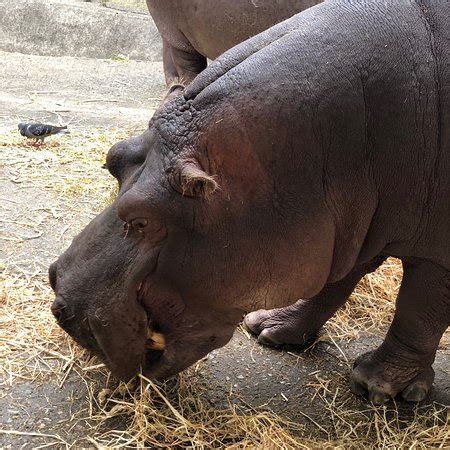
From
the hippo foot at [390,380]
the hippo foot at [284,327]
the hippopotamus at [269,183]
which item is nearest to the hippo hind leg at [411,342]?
the hippo foot at [390,380]

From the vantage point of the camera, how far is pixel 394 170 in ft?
7.55

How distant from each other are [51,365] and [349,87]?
1638mm

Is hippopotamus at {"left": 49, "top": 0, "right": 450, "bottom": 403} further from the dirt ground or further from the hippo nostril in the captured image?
the dirt ground

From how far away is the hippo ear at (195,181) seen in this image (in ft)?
6.77

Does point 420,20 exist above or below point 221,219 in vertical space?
above

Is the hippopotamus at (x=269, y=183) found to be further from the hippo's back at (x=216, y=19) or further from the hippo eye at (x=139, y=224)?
the hippo's back at (x=216, y=19)

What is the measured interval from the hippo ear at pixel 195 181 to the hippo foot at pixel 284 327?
1.14 metres

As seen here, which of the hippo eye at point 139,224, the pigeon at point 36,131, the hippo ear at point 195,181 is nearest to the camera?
the hippo ear at point 195,181

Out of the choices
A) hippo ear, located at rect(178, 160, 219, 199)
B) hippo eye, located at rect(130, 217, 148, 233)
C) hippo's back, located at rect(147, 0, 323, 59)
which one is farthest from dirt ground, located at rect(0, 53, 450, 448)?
hippo's back, located at rect(147, 0, 323, 59)

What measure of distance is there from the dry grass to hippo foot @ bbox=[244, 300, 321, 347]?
184mm

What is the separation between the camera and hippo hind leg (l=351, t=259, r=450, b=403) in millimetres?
2594

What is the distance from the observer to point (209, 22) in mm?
5023

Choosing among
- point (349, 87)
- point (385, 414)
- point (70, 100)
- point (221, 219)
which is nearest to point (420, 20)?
point (349, 87)

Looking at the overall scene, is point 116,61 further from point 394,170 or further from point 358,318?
point 394,170
